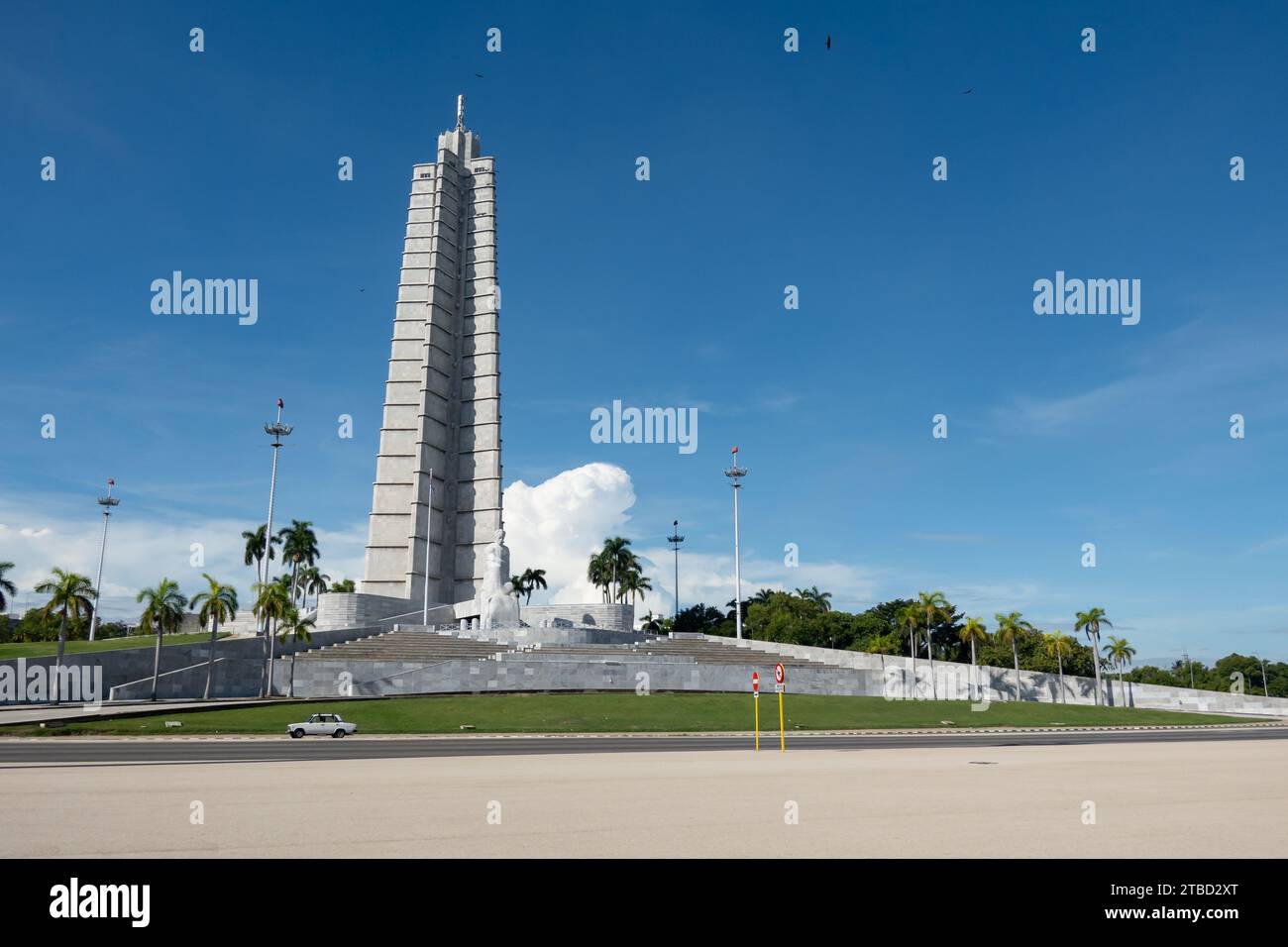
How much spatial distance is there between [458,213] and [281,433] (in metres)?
36.6

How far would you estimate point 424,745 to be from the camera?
26781 millimetres

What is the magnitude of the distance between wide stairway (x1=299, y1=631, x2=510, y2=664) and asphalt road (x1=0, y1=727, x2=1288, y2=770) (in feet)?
74.8

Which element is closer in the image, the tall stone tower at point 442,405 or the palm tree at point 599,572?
the tall stone tower at point 442,405

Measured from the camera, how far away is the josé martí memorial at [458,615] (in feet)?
164

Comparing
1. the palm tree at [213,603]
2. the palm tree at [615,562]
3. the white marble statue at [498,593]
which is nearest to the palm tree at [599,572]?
the palm tree at [615,562]

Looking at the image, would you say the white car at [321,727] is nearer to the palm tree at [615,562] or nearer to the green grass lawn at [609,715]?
the green grass lawn at [609,715]

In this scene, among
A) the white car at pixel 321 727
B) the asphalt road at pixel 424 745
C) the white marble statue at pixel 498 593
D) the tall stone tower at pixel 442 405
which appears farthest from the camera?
the tall stone tower at pixel 442 405

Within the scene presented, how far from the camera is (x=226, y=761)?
19.7 meters

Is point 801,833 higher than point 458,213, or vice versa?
point 458,213

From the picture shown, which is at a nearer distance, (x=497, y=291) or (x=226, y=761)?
(x=226, y=761)

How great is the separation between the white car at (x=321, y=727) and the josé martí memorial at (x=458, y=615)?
654 inches
